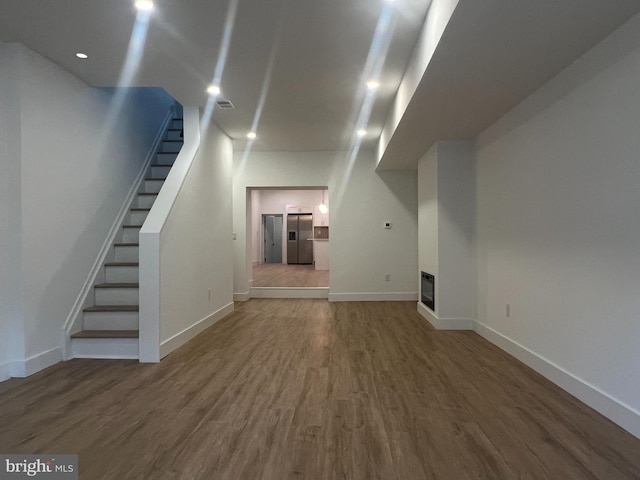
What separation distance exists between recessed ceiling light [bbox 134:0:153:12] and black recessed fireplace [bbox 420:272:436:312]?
395 cm

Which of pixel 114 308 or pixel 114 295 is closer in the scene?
pixel 114 308

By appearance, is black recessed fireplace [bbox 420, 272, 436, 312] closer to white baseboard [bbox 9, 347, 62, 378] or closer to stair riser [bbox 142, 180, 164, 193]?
stair riser [bbox 142, 180, 164, 193]

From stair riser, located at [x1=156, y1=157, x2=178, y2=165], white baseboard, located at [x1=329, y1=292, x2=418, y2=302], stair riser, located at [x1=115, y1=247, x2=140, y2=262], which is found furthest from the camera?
white baseboard, located at [x1=329, y1=292, x2=418, y2=302]

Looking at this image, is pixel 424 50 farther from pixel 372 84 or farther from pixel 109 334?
pixel 109 334

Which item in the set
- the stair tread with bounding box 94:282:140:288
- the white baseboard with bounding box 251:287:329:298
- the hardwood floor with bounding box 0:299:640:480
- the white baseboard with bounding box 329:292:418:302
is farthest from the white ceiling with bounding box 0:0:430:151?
the white baseboard with bounding box 251:287:329:298

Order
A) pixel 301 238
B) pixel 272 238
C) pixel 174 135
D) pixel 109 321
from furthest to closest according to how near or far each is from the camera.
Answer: pixel 272 238 → pixel 301 238 → pixel 174 135 → pixel 109 321

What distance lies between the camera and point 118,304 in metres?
3.47

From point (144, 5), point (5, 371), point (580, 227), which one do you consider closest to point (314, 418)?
point (580, 227)

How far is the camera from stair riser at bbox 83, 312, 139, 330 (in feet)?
10.8

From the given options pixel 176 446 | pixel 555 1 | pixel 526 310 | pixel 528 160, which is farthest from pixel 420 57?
pixel 176 446

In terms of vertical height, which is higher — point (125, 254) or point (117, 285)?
point (125, 254)

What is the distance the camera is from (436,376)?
8.92ft

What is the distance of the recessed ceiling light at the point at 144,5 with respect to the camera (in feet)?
7.25

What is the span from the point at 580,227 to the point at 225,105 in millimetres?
3601
